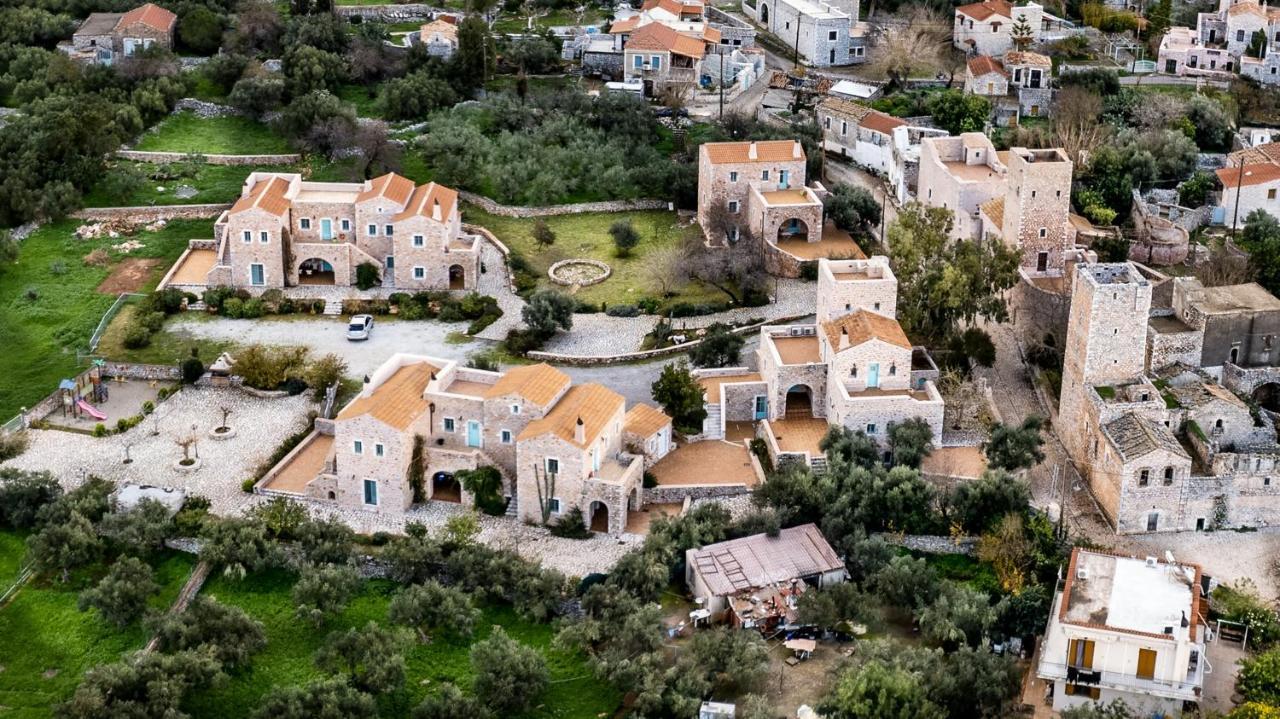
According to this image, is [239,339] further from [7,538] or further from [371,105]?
[371,105]

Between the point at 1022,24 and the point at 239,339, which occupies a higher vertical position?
the point at 1022,24

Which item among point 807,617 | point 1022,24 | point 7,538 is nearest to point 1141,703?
point 807,617

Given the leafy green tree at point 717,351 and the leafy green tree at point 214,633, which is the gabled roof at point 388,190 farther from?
the leafy green tree at point 214,633

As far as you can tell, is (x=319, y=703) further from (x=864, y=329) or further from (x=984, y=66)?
(x=984, y=66)

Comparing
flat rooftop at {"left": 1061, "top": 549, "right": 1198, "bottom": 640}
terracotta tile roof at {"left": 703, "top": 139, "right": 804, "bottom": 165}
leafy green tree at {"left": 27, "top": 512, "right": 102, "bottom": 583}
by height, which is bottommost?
leafy green tree at {"left": 27, "top": 512, "right": 102, "bottom": 583}

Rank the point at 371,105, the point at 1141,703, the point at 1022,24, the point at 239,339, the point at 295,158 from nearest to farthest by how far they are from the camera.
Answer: the point at 1141,703 < the point at 239,339 < the point at 295,158 < the point at 371,105 < the point at 1022,24

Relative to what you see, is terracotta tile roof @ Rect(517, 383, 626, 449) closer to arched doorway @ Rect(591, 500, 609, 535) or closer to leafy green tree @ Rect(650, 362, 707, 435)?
arched doorway @ Rect(591, 500, 609, 535)

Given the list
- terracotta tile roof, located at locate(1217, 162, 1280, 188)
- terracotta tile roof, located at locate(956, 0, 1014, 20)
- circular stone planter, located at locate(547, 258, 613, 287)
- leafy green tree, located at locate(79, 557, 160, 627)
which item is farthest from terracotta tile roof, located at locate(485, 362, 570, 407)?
terracotta tile roof, located at locate(956, 0, 1014, 20)
